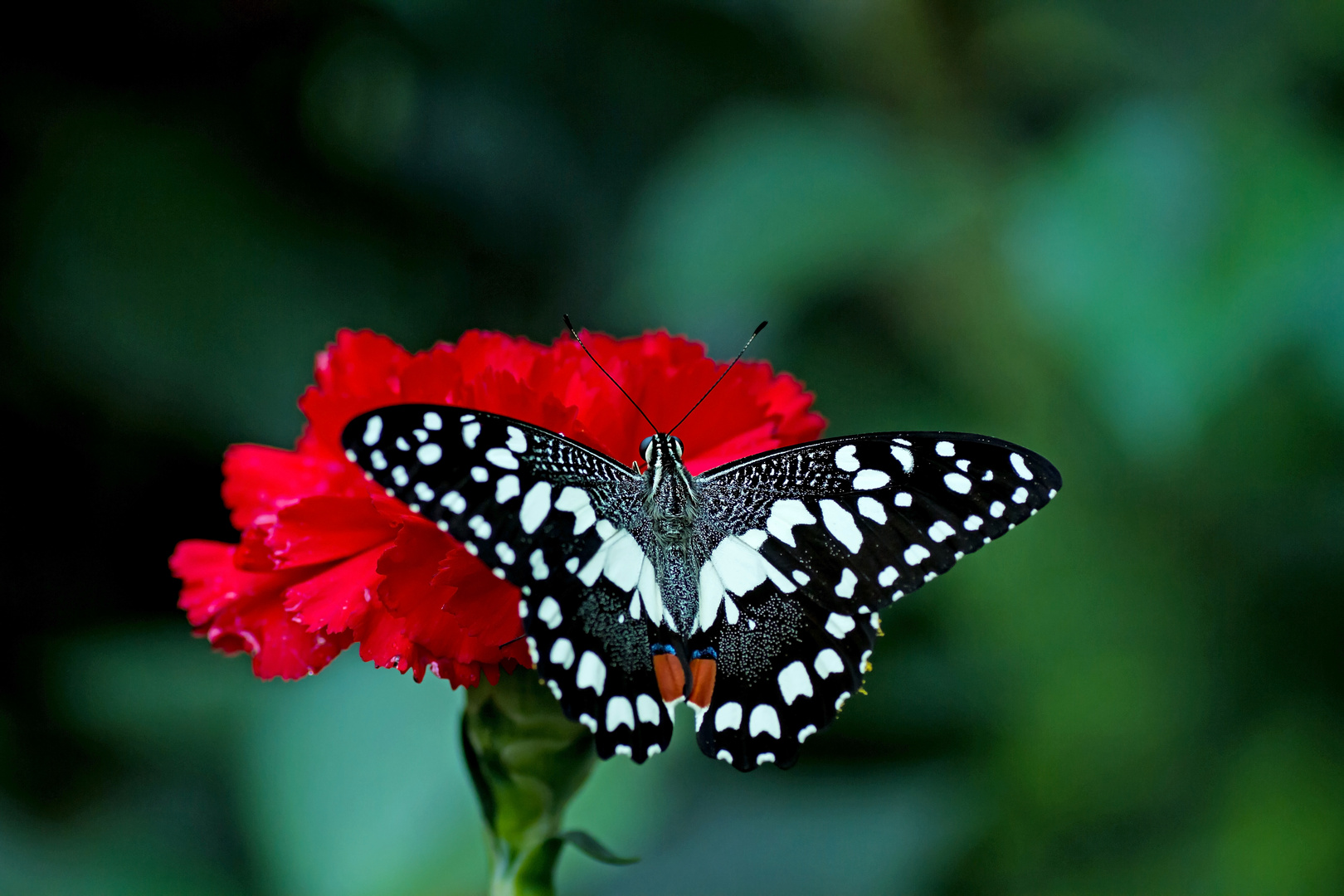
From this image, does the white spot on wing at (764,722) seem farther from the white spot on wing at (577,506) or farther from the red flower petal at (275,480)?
the red flower petal at (275,480)

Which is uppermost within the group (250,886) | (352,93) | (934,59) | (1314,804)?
(352,93)

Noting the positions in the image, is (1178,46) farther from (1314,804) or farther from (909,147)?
(1314,804)

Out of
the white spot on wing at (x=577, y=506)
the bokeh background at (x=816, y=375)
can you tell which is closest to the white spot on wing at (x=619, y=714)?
the white spot on wing at (x=577, y=506)

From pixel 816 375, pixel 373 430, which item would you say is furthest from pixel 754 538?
pixel 816 375

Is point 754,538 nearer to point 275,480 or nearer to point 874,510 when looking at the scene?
point 874,510

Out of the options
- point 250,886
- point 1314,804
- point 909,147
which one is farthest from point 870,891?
point 909,147

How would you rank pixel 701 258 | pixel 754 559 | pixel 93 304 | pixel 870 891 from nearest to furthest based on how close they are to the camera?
1. pixel 754 559
2. pixel 701 258
3. pixel 870 891
4. pixel 93 304
